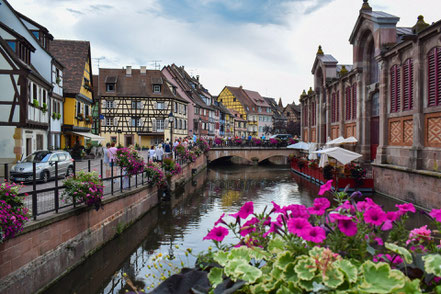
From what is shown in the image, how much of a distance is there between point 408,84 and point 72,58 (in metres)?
26.3

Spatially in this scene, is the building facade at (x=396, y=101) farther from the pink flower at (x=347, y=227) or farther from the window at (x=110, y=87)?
the window at (x=110, y=87)

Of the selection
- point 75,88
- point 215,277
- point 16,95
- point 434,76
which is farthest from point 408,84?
point 75,88

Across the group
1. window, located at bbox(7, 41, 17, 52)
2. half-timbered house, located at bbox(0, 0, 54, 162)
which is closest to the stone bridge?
half-timbered house, located at bbox(0, 0, 54, 162)

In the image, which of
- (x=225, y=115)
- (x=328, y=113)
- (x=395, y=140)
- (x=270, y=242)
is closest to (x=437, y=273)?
(x=270, y=242)

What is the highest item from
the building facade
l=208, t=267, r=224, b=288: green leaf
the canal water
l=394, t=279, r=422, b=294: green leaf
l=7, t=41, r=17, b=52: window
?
l=7, t=41, r=17, b=52: window

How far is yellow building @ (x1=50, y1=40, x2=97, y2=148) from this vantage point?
30.8m

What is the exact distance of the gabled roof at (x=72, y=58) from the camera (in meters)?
31.9

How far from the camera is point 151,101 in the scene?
50688 mm

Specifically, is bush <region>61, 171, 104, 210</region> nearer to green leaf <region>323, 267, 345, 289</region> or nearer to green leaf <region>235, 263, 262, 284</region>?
green leaf <region>235, 263, 262, 284</region>

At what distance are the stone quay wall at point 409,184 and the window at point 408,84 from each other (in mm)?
3026

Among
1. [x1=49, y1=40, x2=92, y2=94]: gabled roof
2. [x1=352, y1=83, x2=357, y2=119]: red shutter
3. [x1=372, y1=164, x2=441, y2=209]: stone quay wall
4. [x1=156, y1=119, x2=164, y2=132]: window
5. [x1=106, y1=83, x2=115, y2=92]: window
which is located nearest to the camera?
[x1=372, y1=164, x2=441, y2=209]: stone quay wall

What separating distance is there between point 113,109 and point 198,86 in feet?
73.5

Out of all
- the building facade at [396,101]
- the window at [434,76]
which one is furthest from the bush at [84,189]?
the window at [434,76]

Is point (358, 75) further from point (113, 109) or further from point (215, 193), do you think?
point (113, 109)
